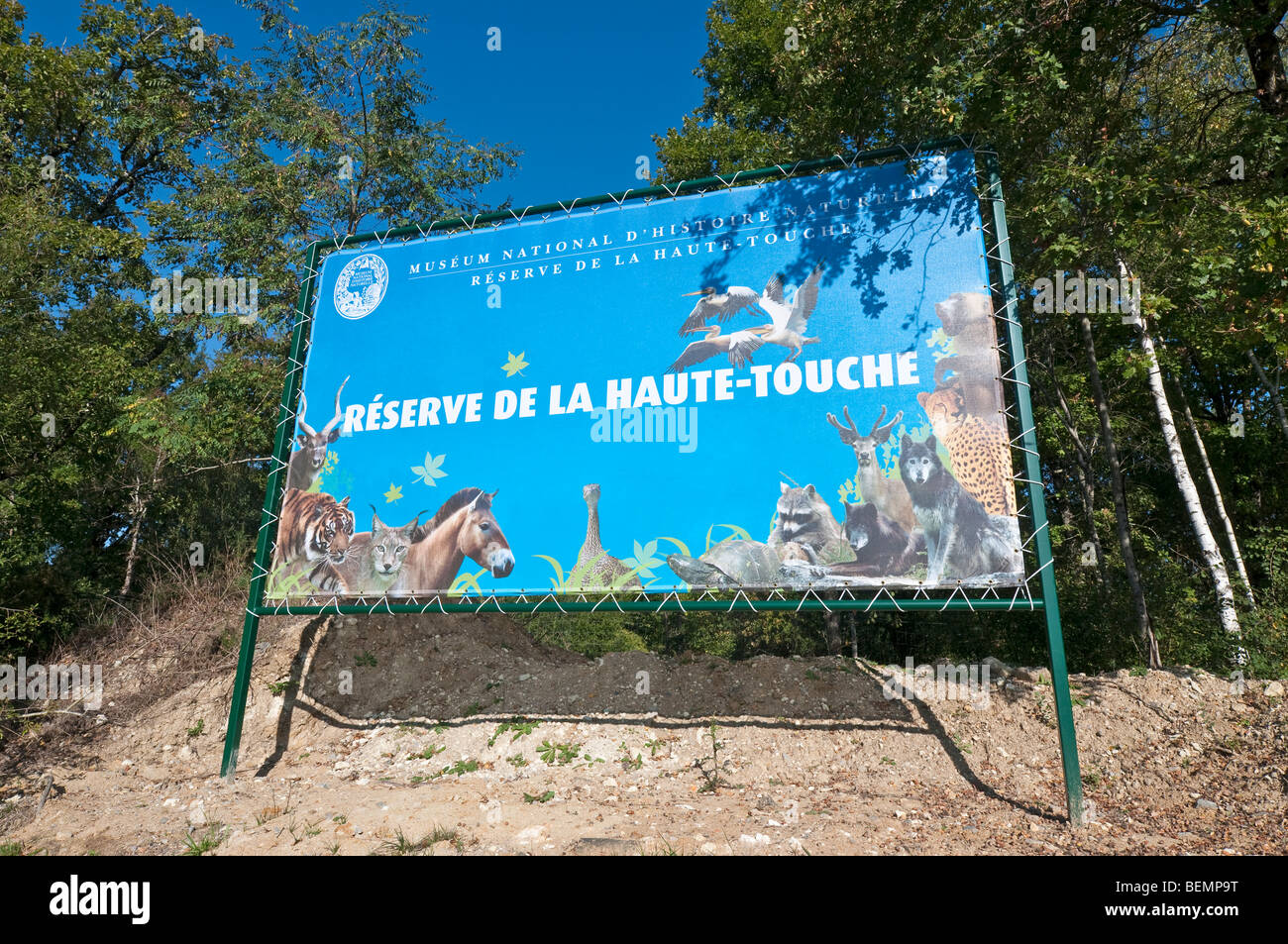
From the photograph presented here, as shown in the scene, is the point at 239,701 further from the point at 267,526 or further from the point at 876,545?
the point at 876,545

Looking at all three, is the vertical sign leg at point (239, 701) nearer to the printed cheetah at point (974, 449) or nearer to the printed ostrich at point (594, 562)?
the printed ostrich at point (594, 562)

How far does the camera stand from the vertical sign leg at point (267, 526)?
6.71 m

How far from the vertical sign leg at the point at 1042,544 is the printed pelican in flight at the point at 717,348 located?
2070 mm

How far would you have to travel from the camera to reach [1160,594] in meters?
11.5

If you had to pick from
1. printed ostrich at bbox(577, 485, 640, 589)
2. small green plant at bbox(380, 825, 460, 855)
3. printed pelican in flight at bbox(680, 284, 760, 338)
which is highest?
printed pelican in flight at bbox(680, 284, 760, 338)

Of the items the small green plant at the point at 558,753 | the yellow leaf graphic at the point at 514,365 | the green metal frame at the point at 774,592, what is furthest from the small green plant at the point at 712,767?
the yellow leaf graphic at the point at 514,365

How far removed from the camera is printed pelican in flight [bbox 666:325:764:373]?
247 inches

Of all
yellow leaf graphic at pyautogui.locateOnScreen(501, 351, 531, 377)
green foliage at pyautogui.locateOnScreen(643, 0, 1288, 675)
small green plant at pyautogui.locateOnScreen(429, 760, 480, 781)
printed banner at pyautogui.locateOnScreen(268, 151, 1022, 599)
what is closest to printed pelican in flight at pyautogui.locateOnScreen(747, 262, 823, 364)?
printed banner at pyautogui.locateOnScreen(268, 151, 1022, 599)

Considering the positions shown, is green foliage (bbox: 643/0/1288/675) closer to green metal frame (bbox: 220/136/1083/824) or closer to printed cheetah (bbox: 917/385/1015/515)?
printed cheetah (bbox: 917/385/1015/515)

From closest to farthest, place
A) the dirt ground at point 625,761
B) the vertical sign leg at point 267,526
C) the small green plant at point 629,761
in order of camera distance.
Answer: the dirt ground at point 625,761
the small green plant at point 629,761
the vertical sign leg at point 267,526

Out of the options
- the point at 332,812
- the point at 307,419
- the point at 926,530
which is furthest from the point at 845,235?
the point at 332,812

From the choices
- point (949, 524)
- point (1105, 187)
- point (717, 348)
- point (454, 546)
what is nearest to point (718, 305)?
point (717, 348)

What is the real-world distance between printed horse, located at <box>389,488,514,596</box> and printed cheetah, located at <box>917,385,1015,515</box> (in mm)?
A: 3838

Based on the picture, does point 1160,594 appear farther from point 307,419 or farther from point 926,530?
point 307,419
